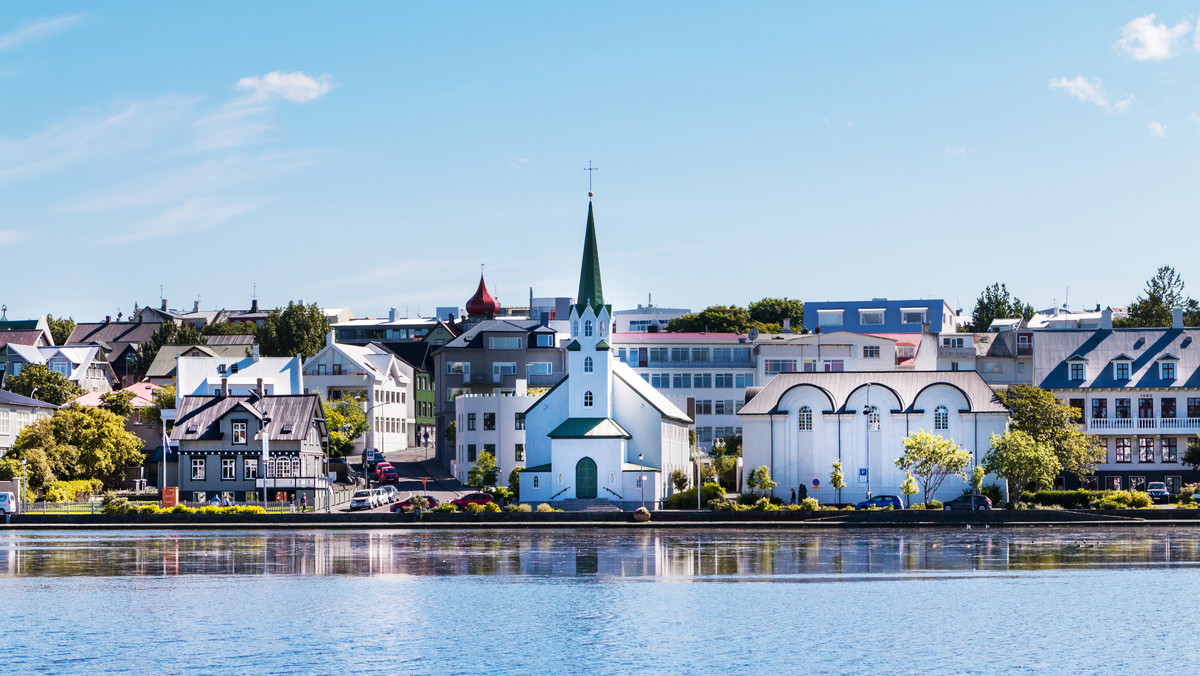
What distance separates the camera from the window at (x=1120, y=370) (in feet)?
343

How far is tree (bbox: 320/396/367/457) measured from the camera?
11981 cm

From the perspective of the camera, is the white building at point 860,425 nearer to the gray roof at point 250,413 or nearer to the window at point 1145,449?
the window at point 1145,449

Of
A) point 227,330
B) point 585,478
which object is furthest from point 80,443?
point 227,330

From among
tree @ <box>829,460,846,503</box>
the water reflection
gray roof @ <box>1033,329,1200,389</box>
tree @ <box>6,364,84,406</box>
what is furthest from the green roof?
tree @ <box>6,364,84,406</box>

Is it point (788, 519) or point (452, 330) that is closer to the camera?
point (788, 519)

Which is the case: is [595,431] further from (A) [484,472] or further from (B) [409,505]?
(B) [409,505]

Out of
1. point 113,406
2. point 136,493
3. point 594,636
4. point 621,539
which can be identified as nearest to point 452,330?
point 113,406

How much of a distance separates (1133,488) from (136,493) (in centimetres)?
6659

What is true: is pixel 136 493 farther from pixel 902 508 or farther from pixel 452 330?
pixel 452 330

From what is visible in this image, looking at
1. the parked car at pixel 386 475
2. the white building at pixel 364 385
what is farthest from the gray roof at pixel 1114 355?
the white building at pixel 364 385

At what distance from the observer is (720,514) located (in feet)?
289

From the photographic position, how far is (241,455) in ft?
348

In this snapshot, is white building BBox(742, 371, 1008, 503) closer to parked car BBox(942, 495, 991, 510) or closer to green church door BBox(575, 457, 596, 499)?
parked car BBox(942, 495, 991, 510)

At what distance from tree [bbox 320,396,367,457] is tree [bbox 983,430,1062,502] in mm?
49787
